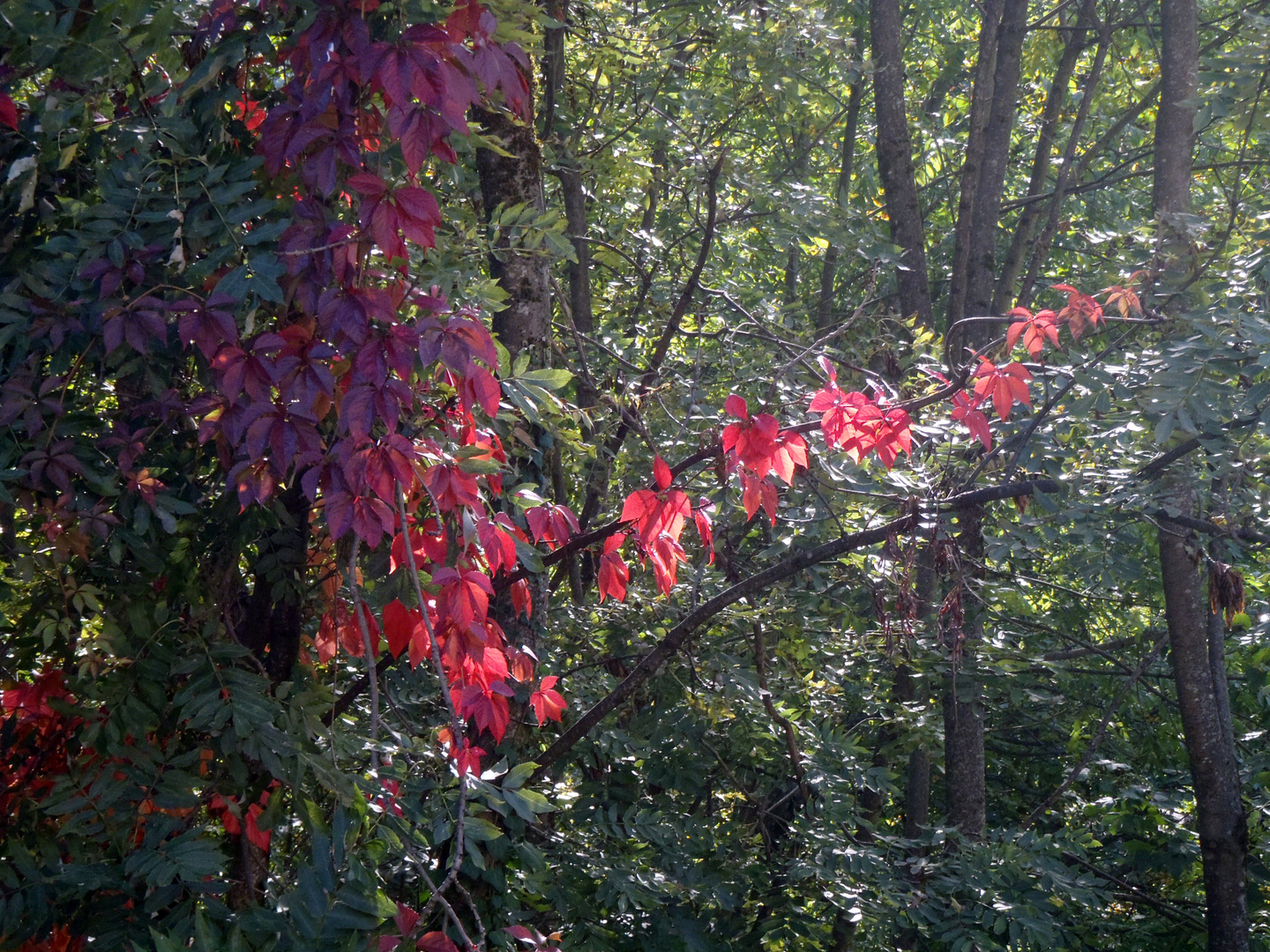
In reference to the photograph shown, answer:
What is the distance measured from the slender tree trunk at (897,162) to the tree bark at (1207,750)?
1.88 m

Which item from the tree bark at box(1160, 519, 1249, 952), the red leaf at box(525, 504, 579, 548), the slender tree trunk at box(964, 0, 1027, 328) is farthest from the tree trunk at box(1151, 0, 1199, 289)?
the red leaf at box(525, 504, 579, 548)

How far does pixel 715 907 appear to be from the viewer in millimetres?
3471

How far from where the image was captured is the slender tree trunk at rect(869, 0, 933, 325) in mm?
5453

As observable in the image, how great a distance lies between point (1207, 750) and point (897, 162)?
3.21 m

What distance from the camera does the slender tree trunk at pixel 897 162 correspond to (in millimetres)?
5453

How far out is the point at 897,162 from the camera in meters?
5.49

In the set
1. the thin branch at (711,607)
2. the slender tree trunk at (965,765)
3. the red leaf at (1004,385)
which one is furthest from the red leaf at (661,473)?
the slender tree trunk at (965,765)

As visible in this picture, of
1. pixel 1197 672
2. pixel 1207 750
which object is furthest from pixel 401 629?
pixel 1207 750

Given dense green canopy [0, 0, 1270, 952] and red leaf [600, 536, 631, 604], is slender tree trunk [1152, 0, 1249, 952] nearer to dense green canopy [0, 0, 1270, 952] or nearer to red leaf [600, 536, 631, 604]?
dense green canopy [0, 0, 1270, 952]

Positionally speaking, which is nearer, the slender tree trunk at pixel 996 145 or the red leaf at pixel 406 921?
the red leaf at pixel 406 921

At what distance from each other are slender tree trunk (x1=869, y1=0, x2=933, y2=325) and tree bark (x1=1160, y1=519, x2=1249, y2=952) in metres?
1.88

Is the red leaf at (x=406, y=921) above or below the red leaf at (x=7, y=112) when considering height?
below

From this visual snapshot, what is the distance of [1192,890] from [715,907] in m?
3.41

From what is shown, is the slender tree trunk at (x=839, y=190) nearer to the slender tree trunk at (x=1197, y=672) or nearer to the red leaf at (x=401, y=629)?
the slender tree trunk at (x=1197, y=672)
